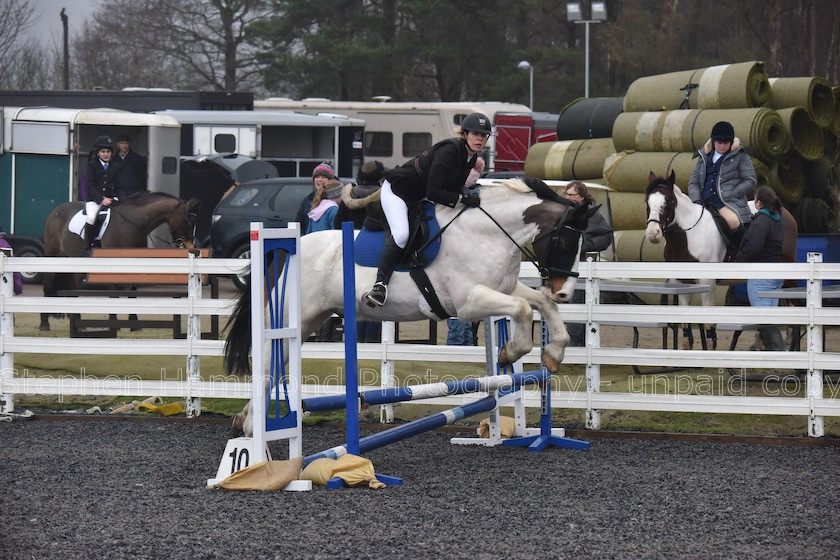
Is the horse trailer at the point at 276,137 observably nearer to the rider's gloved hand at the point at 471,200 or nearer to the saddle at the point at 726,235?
the saddle at the point at 726,235

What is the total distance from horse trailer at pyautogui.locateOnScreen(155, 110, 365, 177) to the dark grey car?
6.44 metres

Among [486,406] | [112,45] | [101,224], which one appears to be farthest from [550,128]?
[112,45]

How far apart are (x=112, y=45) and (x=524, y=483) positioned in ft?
169

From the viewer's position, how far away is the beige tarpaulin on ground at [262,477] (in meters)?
6.59

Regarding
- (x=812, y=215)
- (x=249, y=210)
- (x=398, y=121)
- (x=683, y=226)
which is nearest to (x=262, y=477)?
(x=683, y=226)

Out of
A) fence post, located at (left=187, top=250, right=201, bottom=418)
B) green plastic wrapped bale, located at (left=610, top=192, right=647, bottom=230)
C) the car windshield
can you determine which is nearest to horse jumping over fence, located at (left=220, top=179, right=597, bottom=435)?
fence post, located at (left=187, top=250, right=201, bottom=418)

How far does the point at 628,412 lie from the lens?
9.25m

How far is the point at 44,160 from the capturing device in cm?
2175

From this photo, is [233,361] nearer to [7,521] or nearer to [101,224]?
[7,521]

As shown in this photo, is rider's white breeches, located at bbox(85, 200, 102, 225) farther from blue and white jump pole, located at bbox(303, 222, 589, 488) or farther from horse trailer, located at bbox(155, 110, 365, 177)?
horse trailer, located at bbox(155, 110, 365, 177)

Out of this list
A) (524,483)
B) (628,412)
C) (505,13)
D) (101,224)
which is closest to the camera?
(524,483)

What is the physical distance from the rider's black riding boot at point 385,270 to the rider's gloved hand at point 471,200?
50cm

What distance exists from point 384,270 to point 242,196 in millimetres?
11853

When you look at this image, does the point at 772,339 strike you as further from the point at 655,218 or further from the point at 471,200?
the point at 471,200
